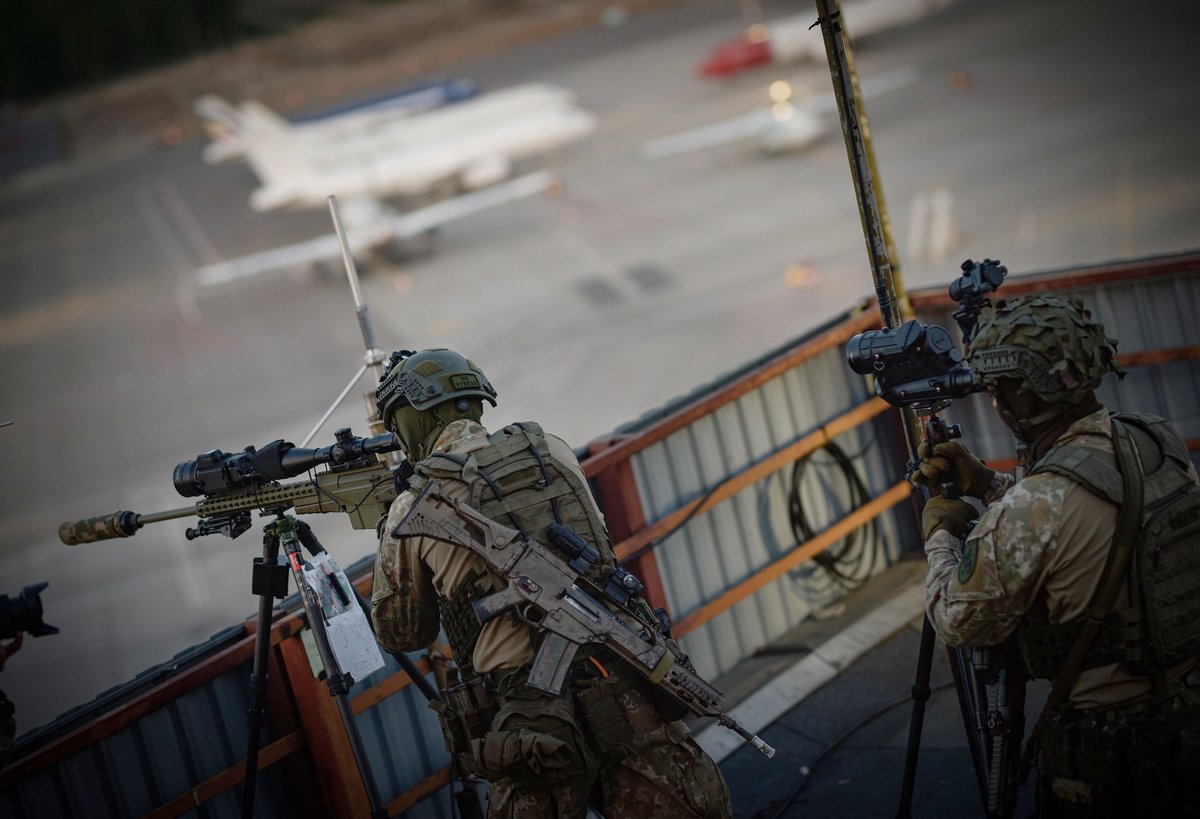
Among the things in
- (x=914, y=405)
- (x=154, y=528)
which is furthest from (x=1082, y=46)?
(x=914, y=405)

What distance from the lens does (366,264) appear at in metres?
27.6

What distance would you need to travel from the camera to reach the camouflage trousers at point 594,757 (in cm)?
465

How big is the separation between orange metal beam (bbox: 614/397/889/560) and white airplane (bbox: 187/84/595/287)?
19.8 m

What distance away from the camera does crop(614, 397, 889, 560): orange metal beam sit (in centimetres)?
748

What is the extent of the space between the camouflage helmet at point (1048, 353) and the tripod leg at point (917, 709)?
125 centimetres

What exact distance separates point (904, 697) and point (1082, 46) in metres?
30.4

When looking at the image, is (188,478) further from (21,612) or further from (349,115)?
(349,115)

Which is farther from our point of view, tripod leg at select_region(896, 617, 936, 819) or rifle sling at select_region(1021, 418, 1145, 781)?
tripod leg at select_region(896, 617, 936, 819)

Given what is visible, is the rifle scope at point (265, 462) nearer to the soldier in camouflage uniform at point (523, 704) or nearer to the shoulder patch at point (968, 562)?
the soldier in camouflage uniform at point (523, 704)

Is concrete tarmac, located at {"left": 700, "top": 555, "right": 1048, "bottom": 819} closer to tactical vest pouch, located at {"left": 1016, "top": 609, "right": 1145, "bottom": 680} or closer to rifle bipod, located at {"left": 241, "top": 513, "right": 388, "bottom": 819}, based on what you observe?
tactical vest pouch, located at {"left": 1016, "top": 609, "right": 1145, "bottom": 680}

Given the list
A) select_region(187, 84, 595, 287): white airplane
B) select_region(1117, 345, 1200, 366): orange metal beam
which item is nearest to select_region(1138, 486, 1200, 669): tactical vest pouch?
select_region(1117, 345, 1200, 366): orange metal beam

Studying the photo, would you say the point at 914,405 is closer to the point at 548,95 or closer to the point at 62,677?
the point at 62,677

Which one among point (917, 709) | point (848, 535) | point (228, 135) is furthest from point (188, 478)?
point (228, 135)

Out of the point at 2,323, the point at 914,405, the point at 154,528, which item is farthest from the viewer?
the point at 2,323
